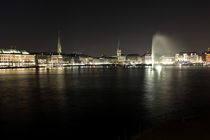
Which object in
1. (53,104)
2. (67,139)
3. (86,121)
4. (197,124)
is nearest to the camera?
(197,124)

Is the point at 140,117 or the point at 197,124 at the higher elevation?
the point at 197,124

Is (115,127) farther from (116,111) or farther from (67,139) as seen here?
(116,111)

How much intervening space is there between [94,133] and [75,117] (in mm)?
3507

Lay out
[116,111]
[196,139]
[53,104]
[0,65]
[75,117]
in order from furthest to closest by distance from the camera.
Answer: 1. [0,65]
2. [53,104]
3. [116,111]
4. [75,117]
5. [196,139]

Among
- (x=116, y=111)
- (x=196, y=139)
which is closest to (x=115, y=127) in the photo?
(x=116, y=111)

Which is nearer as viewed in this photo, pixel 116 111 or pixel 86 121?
pixel 86 121

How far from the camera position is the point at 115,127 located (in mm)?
12094

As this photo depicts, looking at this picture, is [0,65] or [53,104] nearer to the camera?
[53,104]

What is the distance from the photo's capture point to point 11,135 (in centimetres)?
1103

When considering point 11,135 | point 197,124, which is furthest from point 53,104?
point 197,124

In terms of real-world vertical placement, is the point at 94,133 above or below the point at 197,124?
below

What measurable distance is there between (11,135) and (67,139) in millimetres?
3151

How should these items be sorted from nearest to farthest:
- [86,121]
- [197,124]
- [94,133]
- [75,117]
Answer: [197,124]
[94,133]
[86,121]
[75,117]

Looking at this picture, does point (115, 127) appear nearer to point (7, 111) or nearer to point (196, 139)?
point (196, 139)
